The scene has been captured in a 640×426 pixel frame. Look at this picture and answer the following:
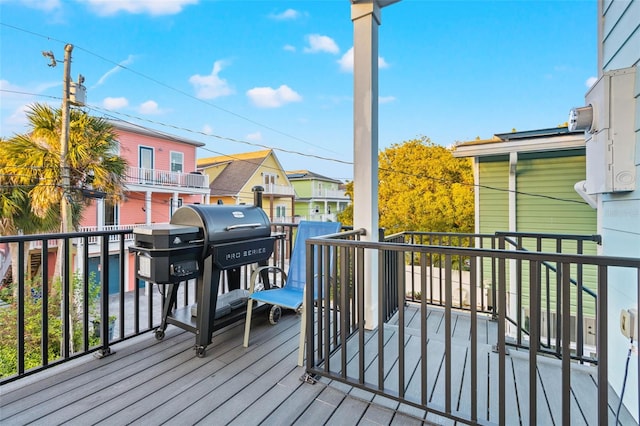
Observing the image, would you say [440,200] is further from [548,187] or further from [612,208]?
[612,208]

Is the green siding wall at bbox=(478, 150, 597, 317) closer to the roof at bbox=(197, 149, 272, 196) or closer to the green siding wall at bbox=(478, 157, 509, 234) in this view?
the green siding wall at bbox=(478, 157, 509, 234)

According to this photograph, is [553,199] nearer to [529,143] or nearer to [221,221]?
[529,143]

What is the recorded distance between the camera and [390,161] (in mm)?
11680

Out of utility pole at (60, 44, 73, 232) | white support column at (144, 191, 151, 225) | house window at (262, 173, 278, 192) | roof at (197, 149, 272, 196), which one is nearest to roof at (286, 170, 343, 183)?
house window at (262, 173, 278, 192)

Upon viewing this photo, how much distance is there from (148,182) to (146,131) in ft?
6.00

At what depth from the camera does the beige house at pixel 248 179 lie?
49.7ft

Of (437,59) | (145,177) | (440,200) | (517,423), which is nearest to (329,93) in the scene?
(437,59)

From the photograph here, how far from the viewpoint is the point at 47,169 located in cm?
689

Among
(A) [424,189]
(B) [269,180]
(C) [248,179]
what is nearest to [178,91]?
(C) [248,179]

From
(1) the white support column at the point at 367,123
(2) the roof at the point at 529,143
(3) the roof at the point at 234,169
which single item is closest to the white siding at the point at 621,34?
(1) the white support column at the point at 367,123

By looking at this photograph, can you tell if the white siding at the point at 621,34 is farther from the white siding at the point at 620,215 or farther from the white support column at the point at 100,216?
the white support column at the point at 100,216

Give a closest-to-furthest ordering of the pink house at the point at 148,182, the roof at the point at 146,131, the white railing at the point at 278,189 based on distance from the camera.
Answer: the roof at the point at 146,131 < the pink house at the point at 148,182 < the white railing at the point at 278,189

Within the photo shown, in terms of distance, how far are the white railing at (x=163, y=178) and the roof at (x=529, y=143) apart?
32.4ft

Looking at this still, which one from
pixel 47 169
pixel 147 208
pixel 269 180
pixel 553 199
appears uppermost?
pixel 269 180
